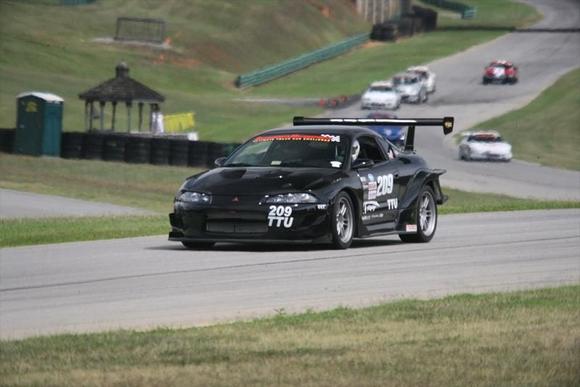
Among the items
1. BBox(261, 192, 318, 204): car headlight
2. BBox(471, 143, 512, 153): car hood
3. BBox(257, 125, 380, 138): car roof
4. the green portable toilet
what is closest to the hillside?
the green portable toilet

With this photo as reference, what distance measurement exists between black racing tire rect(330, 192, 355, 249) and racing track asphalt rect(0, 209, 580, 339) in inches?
6.4

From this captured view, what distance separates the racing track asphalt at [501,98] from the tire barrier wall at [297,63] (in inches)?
260

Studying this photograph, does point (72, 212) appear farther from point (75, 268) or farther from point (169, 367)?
point (169, 367)

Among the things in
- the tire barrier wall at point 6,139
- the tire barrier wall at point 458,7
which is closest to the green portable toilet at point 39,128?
the tire barrier wall at point 6,139

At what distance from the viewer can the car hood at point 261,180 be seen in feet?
50.6

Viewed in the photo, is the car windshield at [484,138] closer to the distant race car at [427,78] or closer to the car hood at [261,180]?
the distant race car at [427,78]

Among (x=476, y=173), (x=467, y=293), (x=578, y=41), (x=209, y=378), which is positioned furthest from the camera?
(x=578, y=41)

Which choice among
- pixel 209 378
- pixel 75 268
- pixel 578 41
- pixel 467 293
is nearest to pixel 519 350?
pixel 209 378

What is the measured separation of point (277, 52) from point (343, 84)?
13356 millimetres

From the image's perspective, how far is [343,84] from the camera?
81.2 m

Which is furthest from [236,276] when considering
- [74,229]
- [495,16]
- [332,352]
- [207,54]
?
[495,16]

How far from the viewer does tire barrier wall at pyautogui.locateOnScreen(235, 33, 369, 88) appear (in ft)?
273

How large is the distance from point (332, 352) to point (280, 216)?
6.24m

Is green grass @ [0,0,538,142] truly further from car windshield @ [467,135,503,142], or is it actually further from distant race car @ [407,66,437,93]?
car windshield @ [467,135,503,142]
